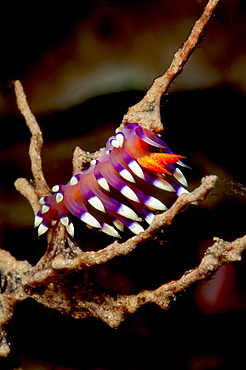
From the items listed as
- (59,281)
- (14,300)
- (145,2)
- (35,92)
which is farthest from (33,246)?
(145,2)

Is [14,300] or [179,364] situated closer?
[14,300]

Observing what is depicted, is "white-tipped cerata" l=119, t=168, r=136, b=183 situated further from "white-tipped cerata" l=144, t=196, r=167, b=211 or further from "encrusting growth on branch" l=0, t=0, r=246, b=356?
"encrusting growth on branch" l=0, t=0, r=246, b=356

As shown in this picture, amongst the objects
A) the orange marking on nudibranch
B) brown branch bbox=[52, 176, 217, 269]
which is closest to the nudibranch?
the orange marking on nudibranch

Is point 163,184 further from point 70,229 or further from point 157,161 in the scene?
point 70,229

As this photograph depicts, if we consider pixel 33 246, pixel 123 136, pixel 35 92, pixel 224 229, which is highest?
pixel 35 92

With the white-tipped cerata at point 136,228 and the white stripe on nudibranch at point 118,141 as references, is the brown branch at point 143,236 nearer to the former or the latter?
the white-tipped cerata at point 136,228

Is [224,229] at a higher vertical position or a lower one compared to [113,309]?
higher

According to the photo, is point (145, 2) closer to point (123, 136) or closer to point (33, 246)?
point (123, 136)
